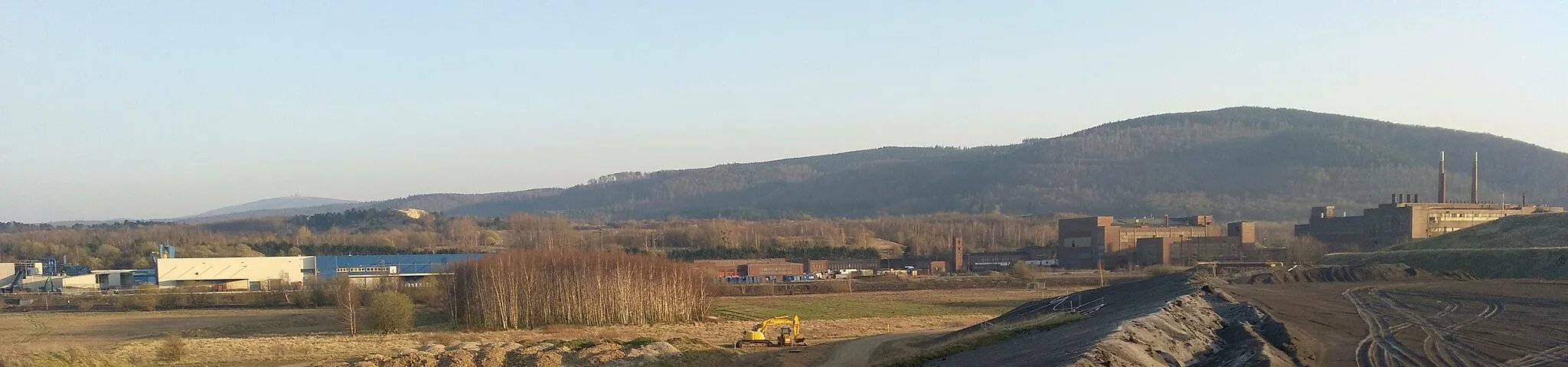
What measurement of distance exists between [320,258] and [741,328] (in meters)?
76.7

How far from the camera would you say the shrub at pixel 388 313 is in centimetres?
5403

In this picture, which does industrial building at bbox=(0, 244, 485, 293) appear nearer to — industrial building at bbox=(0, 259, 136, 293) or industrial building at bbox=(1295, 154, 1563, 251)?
industrial building at bbox=(0, 259, 136, 293)

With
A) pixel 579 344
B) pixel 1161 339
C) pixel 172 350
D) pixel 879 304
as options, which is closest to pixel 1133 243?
pixel 879 304

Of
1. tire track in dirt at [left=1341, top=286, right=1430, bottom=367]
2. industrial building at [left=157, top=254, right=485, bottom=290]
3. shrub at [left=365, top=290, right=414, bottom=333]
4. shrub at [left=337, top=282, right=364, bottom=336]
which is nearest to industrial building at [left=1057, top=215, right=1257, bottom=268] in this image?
industrial building at [left=157, top=254, right=485, bottom=290]

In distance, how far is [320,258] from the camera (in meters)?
113

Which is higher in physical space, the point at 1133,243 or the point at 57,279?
the point at 1133,243

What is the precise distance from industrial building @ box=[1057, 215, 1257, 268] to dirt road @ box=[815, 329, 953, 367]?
61.1 m

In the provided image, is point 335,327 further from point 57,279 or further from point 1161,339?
point 57,279

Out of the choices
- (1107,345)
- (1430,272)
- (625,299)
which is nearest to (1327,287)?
(1430,272)

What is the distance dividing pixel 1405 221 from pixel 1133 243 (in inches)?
977

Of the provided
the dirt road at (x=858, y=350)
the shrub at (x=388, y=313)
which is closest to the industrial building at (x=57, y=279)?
the shrub at (x=388, y=313)

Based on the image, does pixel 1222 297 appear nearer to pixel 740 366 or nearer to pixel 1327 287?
pixel 1327 287

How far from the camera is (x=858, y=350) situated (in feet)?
131

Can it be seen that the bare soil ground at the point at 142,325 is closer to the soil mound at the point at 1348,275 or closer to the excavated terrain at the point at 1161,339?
the excavated terrain at the point at 1161,339
